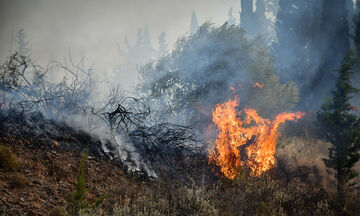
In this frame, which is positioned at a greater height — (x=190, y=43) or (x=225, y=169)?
(x=190, y=43)

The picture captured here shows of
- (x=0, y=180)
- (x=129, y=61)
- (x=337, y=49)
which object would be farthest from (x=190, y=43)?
(x=129, y=61)

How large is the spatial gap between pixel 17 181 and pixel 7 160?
0.59 meters

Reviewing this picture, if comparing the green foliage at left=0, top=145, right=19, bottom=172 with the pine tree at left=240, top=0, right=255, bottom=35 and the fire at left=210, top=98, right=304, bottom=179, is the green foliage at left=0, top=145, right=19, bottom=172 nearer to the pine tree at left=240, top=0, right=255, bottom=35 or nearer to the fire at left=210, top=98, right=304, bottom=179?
the fire at left=210, top=98, right=304, bottom=179

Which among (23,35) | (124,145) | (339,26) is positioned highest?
(23,35)

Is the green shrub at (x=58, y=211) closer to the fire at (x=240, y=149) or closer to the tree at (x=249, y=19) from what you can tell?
the fire at (x=240, y=149)

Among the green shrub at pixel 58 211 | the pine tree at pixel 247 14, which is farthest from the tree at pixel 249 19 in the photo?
the green shrub at pixel 58 211

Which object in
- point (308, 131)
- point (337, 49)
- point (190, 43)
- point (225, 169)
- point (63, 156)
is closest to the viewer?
point (63, 156)

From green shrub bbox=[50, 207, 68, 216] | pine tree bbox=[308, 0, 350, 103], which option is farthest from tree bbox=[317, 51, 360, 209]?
pine tree bbox=[308, 0, 350, 103]

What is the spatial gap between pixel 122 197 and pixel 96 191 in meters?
0.64

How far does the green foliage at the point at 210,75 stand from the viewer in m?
12.2

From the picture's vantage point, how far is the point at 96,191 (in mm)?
5113

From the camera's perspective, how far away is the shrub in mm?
3876

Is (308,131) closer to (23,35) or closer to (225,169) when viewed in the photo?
(225,169)

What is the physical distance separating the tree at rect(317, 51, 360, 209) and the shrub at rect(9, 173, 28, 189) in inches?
345
